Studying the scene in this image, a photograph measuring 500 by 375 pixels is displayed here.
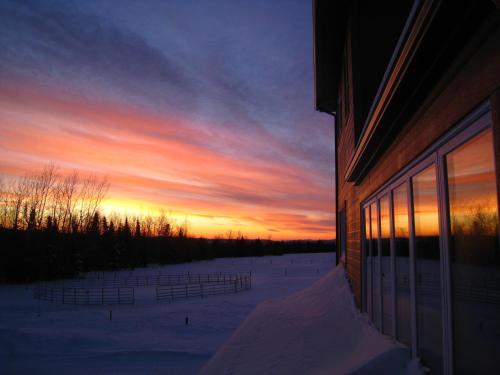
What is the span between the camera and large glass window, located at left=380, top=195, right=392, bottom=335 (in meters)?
4.39

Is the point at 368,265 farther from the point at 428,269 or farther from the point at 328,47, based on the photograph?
the point at 328,47

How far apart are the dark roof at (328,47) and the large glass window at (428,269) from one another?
531cm

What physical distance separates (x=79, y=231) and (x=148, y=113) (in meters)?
39.2

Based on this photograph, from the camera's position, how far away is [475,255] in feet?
6.87

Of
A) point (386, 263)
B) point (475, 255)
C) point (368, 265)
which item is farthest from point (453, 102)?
point (368, 265)

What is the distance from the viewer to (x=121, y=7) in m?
9.32

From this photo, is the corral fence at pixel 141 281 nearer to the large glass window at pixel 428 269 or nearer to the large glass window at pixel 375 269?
the large glass window at pixel 375 269

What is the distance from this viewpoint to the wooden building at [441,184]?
1.88 metres

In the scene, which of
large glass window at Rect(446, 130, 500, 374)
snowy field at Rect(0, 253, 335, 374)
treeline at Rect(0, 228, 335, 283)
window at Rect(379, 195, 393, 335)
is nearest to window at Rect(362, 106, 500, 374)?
large glass window at Rect(446, 130, 500, 374)

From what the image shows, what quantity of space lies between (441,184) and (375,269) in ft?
10.1

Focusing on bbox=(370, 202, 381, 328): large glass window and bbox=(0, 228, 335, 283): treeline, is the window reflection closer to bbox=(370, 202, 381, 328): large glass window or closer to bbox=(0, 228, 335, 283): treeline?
bbox=(370, 202, 381, 328): large glass window

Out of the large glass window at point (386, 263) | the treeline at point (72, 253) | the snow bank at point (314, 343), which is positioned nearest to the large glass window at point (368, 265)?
the snow bank at point (314, 343)

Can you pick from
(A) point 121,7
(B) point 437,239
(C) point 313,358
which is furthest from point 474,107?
(A) point 121,7

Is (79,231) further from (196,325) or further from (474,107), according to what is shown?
(474,107)
